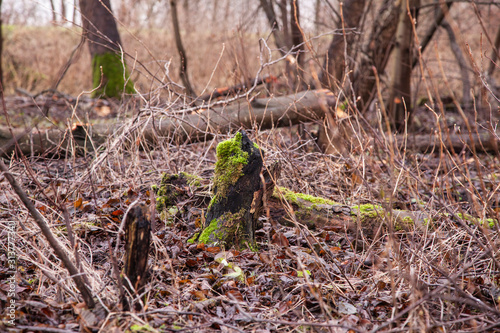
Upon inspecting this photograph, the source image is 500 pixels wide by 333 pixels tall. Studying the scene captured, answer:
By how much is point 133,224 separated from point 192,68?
12.1 meters

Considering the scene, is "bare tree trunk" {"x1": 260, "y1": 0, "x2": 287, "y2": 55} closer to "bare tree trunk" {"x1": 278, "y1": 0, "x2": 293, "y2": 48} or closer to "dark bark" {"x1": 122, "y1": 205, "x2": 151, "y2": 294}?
"bare tree trunk" {"x1": 278, "y1": 0, "x2": 293, "y2": 48}

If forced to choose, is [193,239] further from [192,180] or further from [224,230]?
[192,180]

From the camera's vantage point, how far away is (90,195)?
12.9ft

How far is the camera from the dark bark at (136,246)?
2.02 meters

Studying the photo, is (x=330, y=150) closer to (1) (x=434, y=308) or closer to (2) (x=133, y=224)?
(1) (x=434, y=308)

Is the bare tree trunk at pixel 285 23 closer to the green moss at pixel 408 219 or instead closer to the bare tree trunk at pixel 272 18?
the bare tree trunk at pixel 272 18

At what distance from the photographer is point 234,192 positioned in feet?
9.82

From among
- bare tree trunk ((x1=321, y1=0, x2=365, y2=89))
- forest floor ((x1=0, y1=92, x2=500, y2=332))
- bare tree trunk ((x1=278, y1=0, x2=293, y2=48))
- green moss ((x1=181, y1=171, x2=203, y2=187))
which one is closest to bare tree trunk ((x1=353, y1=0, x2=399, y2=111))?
bare tree trunk ((x1=321, y1=0, x2=365, y2=89))

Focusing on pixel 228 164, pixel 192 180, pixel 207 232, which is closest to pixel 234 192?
pixel 228 164

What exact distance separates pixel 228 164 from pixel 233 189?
0.19 metres

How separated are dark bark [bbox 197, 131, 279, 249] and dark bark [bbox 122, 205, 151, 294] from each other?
964mm

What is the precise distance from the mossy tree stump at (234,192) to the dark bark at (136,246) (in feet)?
3.16

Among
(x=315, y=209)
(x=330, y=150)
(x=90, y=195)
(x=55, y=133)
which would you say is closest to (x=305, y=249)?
(x=315, y=209)

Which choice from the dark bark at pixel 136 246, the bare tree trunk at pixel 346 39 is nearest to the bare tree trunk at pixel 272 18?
the bare tree trunk at pixel 346 39
